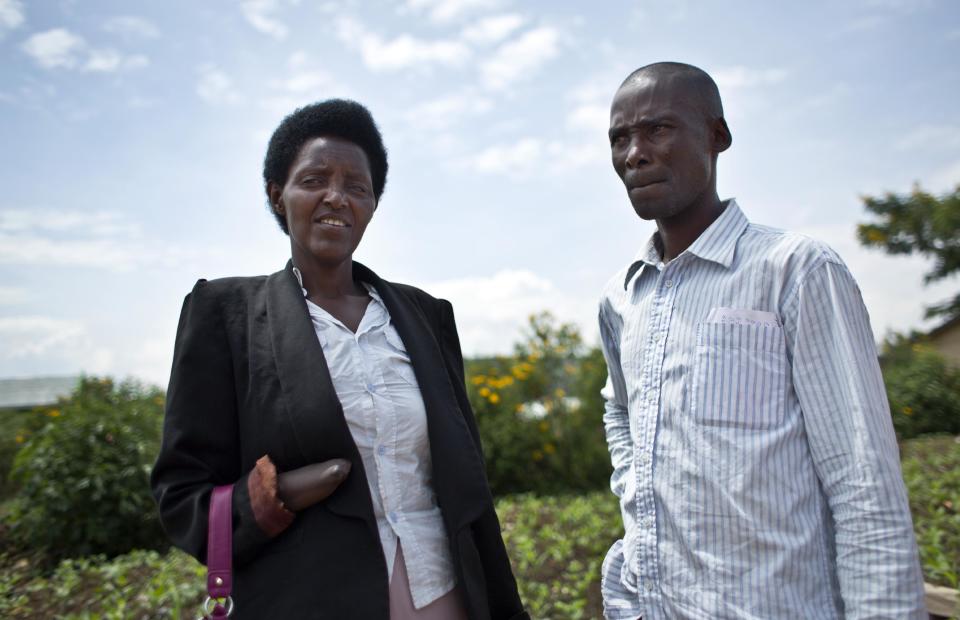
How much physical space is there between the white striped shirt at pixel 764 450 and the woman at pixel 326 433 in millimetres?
535

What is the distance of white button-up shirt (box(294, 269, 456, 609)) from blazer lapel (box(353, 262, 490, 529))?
4 centimetres

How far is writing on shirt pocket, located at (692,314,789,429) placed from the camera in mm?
1669

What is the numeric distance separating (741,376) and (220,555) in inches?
54.9

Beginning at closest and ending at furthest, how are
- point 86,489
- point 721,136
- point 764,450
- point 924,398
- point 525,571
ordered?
point 764,450, point 721,136, point 525,571, point 86,489, point 924,398

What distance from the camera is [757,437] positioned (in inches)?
65.2

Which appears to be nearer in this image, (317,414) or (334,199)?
(317,414)

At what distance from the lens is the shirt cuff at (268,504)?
179cm

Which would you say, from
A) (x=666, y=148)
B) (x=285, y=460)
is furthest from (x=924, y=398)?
(x=285, y=460)

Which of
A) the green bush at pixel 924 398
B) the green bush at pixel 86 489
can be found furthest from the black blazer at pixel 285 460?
the green bush at pixel 924 398

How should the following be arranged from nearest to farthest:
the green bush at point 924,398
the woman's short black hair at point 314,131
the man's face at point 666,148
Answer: the man's face at point 666,148 → the woman's short black hair at point 314,131 → the green bush at point 924,398

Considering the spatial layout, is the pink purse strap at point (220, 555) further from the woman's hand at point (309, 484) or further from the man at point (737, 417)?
the man at point (737, 417)

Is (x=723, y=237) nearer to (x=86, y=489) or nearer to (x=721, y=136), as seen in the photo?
(x=721, y=136)

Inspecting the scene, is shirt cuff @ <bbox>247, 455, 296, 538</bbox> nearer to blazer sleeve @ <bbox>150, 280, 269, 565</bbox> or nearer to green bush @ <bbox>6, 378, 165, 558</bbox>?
blazer sleeve @ <bbox>150, 280, 269, 565</bbox>

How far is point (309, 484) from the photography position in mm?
1823
